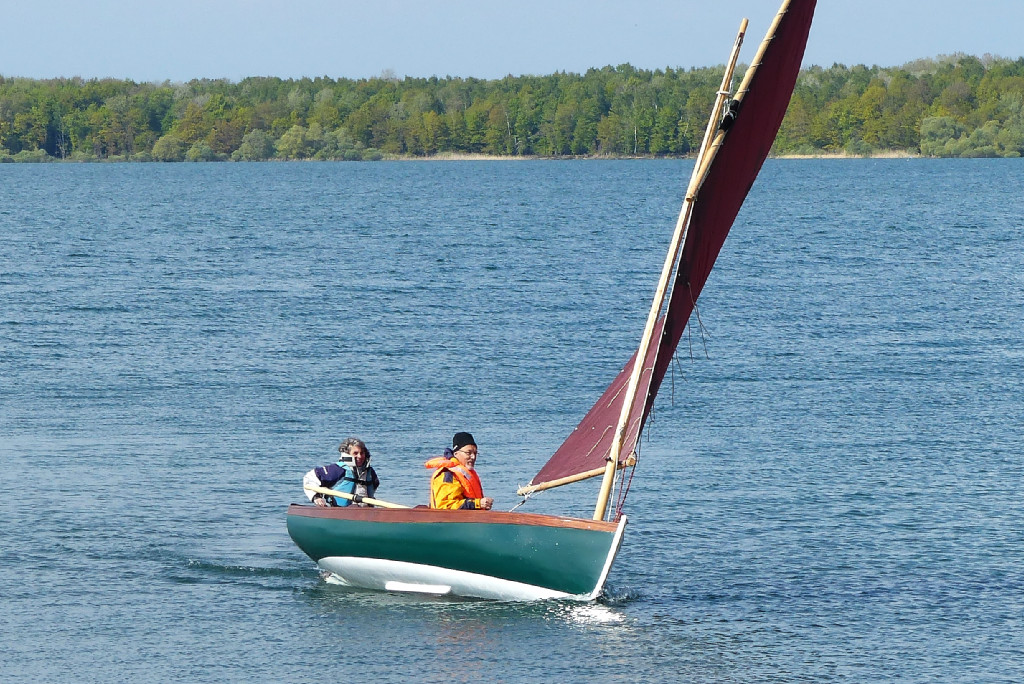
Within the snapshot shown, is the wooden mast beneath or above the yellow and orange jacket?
above

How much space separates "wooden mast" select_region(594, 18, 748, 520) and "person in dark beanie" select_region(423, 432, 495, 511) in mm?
1500

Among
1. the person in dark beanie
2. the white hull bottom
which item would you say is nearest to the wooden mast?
the white hull bottom

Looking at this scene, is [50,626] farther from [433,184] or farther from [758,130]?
[433,184]

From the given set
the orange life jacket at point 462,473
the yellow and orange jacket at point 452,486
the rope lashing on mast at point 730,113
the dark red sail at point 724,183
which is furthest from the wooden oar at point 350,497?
the rope lashing on mast at point 730,113

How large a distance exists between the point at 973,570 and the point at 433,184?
171241 millimetres

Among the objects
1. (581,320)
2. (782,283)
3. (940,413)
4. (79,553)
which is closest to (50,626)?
(79,553)

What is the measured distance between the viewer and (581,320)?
4878 cm

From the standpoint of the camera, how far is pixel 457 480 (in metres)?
19.0

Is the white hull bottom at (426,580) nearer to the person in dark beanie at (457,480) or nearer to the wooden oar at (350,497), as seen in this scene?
the wooden oar at (350,497)

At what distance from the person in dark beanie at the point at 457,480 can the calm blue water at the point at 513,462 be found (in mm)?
1249

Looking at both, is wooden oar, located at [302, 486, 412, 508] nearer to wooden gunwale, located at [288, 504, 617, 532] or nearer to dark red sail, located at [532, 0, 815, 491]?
wooden gunwale, located at [288, 504, 617, 532]

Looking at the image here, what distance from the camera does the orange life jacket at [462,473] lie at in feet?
62.1

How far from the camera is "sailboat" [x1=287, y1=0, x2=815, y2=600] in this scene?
17.5m

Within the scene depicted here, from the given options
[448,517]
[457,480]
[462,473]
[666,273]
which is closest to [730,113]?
[666,273]
